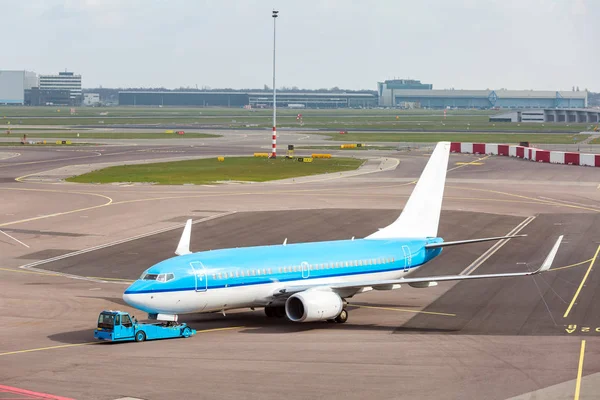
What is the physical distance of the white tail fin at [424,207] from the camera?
5053 cm

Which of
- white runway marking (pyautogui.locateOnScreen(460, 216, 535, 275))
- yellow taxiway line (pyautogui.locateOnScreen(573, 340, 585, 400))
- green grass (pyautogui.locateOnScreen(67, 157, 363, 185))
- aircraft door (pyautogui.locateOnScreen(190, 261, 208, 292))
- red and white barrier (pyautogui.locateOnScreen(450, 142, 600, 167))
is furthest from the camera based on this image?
red and white barrier (pyautogui.locateOnScreen(450, 142, 600, 167))

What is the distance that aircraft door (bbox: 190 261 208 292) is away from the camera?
137 feet

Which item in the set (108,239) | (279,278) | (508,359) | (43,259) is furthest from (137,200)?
(508,359)

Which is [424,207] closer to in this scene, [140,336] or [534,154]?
[140,336]

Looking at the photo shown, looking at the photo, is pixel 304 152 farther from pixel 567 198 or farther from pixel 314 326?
pixel 314 326

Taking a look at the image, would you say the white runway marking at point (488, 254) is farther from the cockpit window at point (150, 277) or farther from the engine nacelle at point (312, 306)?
the cockpit window at point (150, 277)

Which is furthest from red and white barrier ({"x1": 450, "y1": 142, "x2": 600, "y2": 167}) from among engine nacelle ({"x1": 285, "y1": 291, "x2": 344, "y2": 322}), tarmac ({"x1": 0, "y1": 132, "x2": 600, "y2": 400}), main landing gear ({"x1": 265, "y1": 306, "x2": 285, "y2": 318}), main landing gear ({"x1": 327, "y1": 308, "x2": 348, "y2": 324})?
engine nacelle ({"x1": 285, "y1": 291, "x2": 344, "y2": 322})

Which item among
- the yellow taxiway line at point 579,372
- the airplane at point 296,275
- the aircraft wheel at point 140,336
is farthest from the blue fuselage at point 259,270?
the yellow taxiway line at point 579,372

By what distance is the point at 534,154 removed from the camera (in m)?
145

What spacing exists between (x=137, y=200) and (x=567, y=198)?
43.8 m

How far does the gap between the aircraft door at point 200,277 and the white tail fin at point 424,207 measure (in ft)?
38.3

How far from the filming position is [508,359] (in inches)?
1455

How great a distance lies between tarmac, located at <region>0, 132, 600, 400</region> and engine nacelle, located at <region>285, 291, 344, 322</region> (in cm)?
73

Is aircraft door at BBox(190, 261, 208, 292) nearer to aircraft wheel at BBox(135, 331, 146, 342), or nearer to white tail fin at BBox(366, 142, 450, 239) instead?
aircraft wheel at BBox(135, 331, 146, 342)
